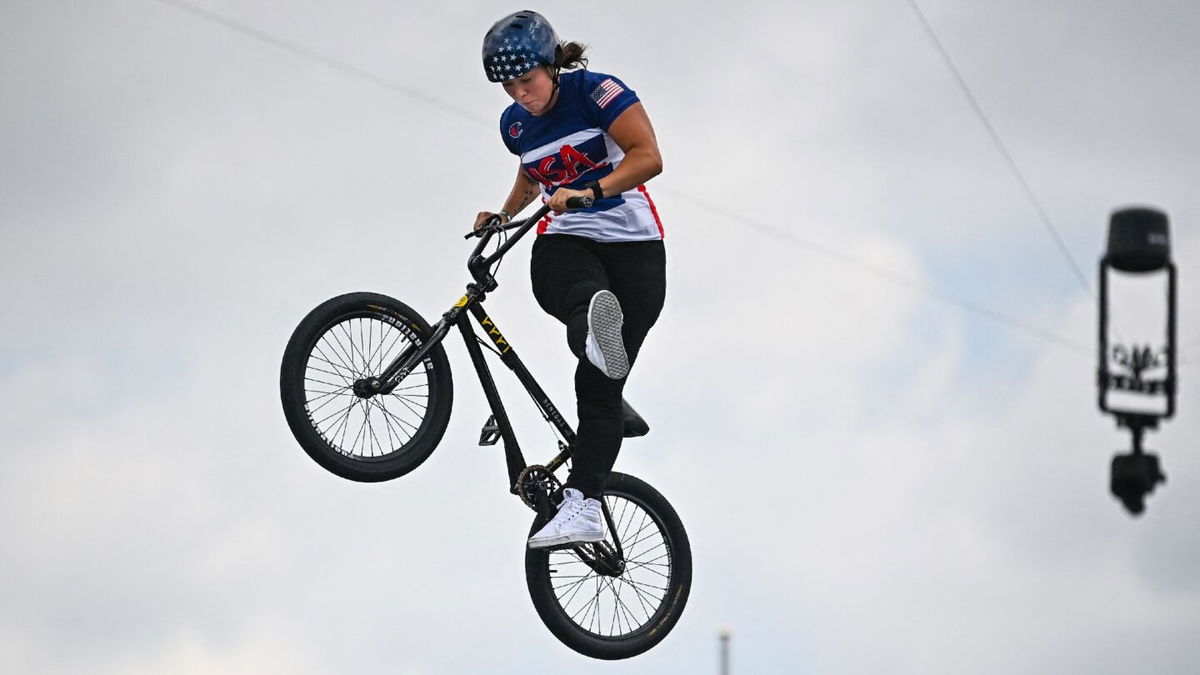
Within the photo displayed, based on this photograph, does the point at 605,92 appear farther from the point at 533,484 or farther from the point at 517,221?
the point at 533,484

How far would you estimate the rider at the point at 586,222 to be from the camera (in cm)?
1057

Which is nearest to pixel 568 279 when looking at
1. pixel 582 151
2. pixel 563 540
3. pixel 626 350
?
pixel 626 350

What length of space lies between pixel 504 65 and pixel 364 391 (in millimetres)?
1910

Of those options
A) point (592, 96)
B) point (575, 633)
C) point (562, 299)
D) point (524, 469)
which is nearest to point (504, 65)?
point (592, 96)

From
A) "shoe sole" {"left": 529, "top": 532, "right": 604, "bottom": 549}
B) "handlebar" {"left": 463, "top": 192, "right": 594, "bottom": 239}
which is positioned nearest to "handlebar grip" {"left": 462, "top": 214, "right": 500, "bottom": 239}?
"handlebar" {"left": 463, "top": 192, "right": 594, "bottom": 239}

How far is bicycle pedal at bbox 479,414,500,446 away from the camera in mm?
11156

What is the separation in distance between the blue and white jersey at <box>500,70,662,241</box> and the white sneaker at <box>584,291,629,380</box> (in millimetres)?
680

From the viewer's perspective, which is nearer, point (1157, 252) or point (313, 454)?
point (1157, 252)

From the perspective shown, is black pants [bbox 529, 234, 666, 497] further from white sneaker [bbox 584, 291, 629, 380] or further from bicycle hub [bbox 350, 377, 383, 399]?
bicycle hub [bbox 350, 377, 383, 399]

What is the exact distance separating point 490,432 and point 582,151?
5.23 ft

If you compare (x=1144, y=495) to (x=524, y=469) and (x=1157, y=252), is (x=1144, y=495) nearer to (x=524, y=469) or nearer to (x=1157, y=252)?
(x=1157, y=252)

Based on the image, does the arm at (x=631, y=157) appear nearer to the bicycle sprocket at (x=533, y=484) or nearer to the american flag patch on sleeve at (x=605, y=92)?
the american flag patch on sleeve at (x=605, y=92)

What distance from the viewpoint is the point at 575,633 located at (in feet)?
38.4

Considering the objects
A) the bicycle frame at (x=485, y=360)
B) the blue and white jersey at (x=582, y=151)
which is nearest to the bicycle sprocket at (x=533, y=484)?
the bicycle frame at (x=485, y=360)
